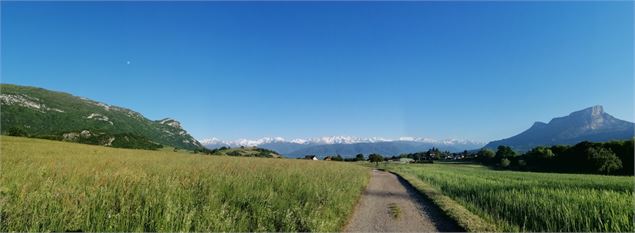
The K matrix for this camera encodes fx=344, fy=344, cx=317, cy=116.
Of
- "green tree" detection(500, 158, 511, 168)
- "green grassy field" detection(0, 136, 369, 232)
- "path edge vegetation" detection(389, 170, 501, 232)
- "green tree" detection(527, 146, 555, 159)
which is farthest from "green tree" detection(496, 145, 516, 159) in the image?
"green grassy field" detection(0, 136, 369, 232)

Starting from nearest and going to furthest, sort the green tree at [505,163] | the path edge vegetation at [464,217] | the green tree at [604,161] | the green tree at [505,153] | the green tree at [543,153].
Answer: the path edge vegetation at [464,217]
the green tree at [604,161]
the green tree at [543,153]
the green tree at [505,163]
the green tree at [505,153]

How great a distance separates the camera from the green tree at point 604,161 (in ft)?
232

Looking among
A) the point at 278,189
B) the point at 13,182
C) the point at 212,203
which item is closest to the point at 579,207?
the point at 278,189

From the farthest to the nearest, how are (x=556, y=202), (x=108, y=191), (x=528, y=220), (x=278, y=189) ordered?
(x=278, y=189)
(x=556, y=202)
(x=528, y=220)
(x=108, y=191)

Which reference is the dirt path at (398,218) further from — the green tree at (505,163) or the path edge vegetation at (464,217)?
the green tree at (505,163)

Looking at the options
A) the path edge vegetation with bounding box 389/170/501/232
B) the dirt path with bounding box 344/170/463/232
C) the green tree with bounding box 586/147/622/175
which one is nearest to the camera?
the path edge vegetation with bounding box 389/170/501/232

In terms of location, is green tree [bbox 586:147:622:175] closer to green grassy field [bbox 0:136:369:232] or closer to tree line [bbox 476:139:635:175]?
tree line [bbox 476:139:635:175]

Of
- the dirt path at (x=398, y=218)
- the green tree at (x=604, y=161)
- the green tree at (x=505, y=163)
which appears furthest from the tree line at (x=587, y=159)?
the dirt path at (x=398, y=218)

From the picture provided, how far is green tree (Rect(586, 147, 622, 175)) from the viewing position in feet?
232

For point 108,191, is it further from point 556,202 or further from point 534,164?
point 534,164

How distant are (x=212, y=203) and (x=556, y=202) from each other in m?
13.6

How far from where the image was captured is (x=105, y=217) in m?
7.74

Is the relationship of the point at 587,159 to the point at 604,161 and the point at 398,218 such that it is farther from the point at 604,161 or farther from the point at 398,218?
the point at 398,218

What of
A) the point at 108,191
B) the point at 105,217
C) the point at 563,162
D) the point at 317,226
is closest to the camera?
the point at 105,217
